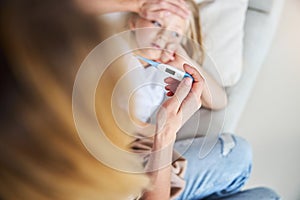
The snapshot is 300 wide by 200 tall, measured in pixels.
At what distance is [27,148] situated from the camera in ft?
1.55

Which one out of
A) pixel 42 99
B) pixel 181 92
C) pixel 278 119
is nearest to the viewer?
pixel 42 99

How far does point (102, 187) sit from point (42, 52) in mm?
183

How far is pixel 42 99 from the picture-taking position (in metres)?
0.46

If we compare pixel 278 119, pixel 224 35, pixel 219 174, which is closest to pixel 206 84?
pixel 219 174

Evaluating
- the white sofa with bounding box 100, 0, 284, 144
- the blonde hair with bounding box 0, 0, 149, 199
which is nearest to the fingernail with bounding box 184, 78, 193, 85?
the blonde hair with bounding box 0, 0, 149, 199

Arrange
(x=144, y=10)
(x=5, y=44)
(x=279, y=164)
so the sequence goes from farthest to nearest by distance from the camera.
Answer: (x=279, y=164), (x=144, y=10), (x=5, y=44)

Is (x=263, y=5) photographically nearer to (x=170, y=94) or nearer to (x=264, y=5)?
(x=264, y=5)

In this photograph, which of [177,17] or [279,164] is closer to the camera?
[177,17]

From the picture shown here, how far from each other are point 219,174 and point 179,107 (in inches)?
16.0

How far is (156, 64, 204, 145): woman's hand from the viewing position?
0.56 metres

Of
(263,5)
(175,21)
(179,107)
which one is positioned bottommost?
(179,107)

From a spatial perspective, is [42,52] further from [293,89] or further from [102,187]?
[293,89]

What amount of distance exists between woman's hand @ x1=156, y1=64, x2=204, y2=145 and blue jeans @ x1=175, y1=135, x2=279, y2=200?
0.98 feet

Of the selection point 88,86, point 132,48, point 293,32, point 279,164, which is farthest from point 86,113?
point 293,32
